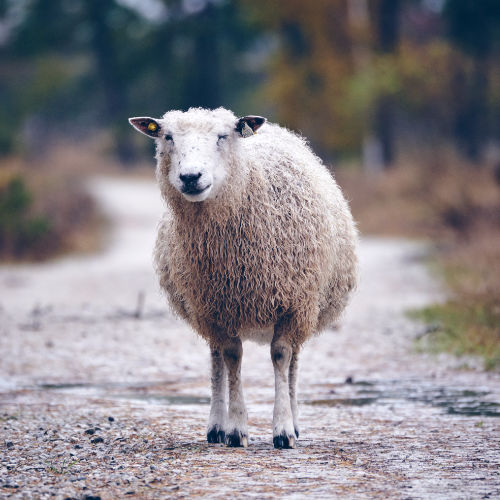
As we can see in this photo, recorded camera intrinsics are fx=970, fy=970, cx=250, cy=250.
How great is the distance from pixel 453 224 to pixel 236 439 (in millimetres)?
11094

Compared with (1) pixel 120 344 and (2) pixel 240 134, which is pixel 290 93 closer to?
(1) pixel 120 344

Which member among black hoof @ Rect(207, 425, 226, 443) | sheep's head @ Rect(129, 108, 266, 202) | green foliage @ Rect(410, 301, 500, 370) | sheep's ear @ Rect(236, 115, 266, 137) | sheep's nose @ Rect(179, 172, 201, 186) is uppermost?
sheep's ear @ Rect(236, 115, 266, 137)

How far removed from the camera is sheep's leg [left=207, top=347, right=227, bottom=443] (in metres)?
5.47

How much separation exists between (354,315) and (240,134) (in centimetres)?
548

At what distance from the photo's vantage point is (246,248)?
5.48m

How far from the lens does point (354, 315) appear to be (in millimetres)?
10734

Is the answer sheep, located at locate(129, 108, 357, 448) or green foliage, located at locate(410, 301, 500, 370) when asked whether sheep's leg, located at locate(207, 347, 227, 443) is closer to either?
sheep, located at locate(129, 108, 357, 448)

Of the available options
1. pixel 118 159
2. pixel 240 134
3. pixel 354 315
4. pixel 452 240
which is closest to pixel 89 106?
pixel 118 159

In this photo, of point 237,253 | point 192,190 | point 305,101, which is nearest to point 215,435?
point 237,253

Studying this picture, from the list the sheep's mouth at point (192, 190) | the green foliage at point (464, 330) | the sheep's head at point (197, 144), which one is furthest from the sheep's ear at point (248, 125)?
the green foliage at point (464, 330)

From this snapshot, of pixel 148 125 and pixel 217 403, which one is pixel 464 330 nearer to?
pixel 217 403

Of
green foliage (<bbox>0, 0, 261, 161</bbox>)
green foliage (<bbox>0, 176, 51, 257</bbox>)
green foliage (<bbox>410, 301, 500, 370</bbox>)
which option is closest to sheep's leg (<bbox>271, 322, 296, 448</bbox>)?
green foliage (<bbox>410, 301, 500, 370</bbox>)

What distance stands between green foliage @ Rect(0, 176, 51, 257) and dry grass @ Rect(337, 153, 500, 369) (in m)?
7.16

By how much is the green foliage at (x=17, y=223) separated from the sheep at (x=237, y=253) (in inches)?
488
